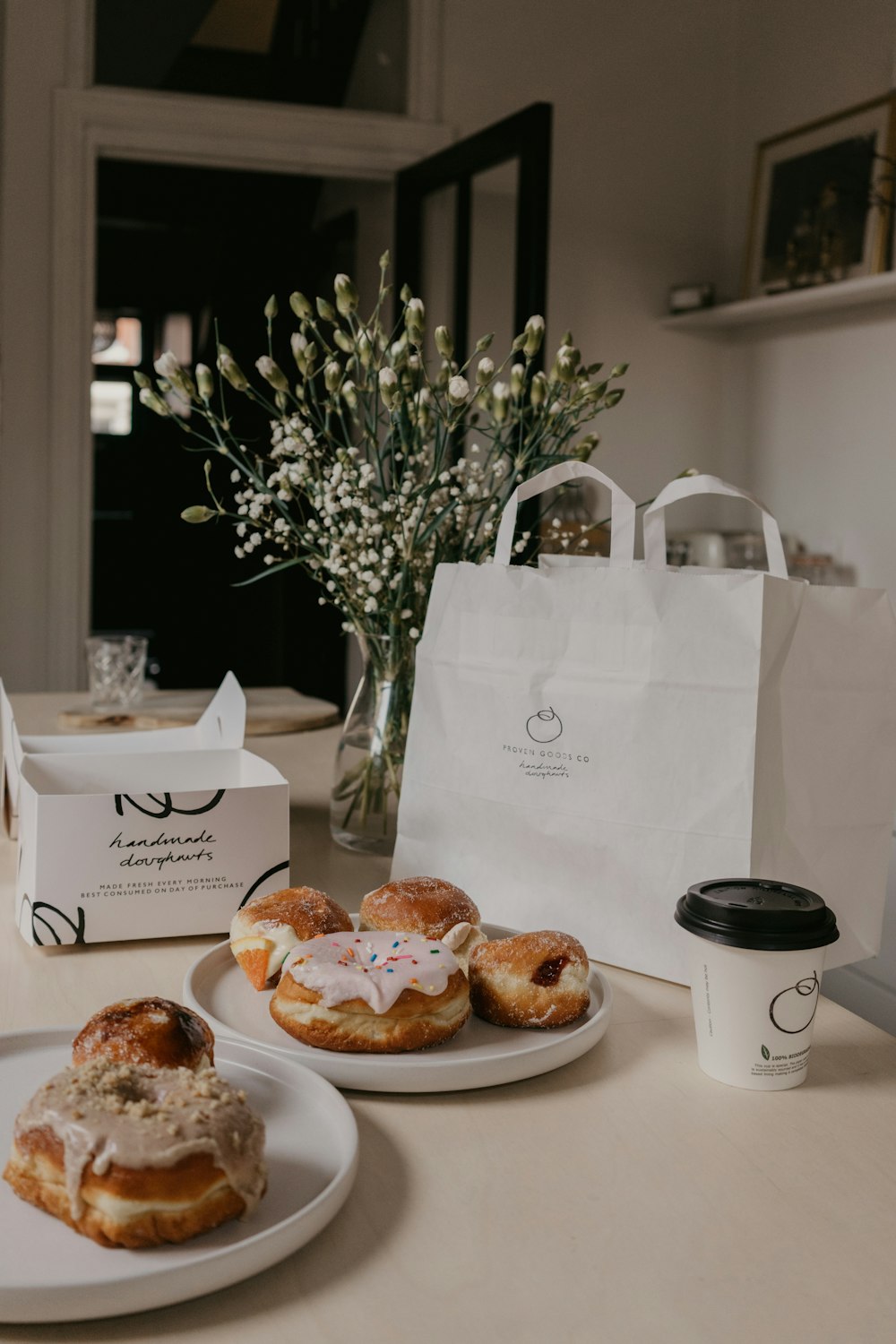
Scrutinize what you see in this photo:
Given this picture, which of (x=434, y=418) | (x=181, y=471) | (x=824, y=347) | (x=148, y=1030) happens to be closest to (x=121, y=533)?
(x=181, y=471)

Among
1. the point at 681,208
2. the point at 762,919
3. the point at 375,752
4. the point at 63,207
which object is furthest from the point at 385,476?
the point at 681,208

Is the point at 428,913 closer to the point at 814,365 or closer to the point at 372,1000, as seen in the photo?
the point at 372,1000

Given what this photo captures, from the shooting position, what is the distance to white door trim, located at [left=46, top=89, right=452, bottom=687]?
3719 millimetres

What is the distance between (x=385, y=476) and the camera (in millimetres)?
1117

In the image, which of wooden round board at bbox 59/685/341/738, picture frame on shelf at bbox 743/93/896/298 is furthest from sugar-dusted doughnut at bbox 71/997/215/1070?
picture frame on shelf at bbox 743/93/896/298

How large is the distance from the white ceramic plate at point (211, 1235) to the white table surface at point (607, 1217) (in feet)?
0.05

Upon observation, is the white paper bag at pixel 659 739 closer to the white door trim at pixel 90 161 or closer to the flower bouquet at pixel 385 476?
the flower bouquet at pixel 385 476

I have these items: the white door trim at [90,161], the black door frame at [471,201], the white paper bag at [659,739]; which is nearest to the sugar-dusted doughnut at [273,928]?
the white paper bag at [659,739]

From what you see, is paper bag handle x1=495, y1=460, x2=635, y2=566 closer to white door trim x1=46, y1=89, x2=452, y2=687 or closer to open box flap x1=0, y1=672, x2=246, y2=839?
open box flap x1=0, y1=672, x2=246, y2=839

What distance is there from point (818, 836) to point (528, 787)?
206 millimetres

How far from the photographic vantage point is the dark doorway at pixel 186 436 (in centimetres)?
521

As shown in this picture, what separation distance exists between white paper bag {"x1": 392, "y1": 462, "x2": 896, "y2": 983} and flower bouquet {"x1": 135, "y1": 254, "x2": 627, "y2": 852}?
0.14 meters

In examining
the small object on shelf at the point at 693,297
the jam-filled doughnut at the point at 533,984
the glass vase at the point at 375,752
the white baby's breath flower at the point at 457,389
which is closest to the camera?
the jam-filled doughnut at the point at 533,984

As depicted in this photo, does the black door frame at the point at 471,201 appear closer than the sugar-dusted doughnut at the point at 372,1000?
No
